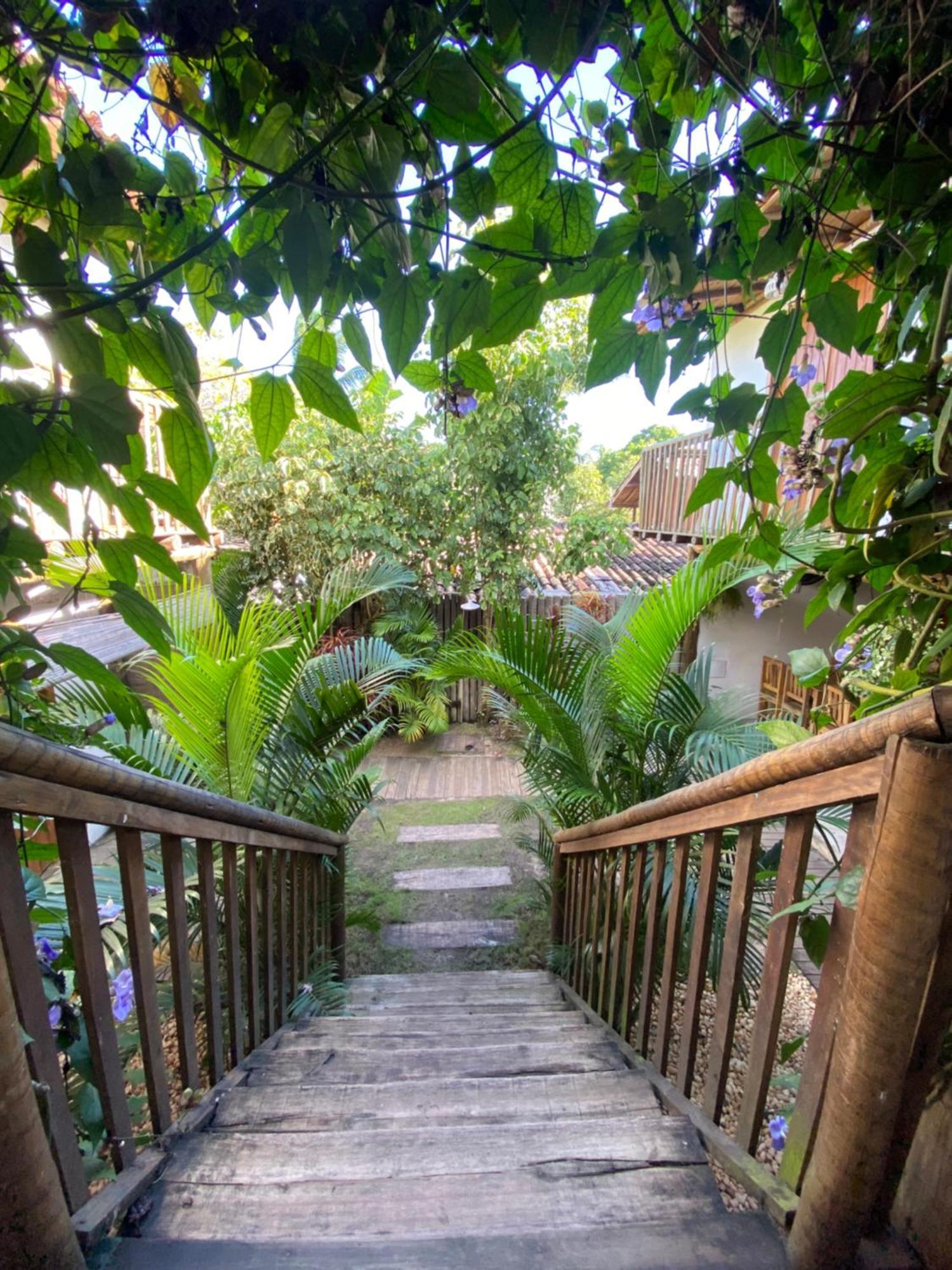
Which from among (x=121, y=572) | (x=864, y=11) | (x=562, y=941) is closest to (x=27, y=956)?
(x=121, y=572)

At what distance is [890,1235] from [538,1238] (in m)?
0.45

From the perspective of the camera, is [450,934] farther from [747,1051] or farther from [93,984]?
[93,984]

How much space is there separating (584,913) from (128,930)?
1.88m

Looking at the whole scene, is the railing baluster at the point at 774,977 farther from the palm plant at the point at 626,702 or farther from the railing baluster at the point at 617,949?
the palm plant at the point at 626,702

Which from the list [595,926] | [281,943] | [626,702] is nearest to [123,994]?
[281,943]

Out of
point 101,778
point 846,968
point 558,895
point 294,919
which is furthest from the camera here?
point 558,895

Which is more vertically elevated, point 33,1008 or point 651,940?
point 33,1008

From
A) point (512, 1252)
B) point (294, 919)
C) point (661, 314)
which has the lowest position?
point (294, 919)

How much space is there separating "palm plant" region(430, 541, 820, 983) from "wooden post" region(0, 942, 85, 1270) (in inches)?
72.3

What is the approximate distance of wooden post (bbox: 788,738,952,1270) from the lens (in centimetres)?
55

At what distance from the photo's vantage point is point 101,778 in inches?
32.1

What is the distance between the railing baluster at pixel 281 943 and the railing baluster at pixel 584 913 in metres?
1.16

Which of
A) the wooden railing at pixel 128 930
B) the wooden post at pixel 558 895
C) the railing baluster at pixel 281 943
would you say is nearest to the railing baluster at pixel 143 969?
the wooden railing at pixel 128 930

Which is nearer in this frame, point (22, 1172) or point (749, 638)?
point (22, 1172)
